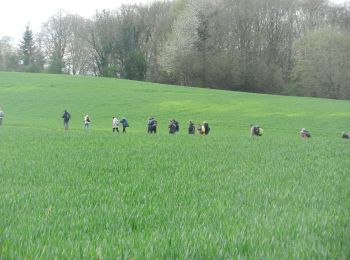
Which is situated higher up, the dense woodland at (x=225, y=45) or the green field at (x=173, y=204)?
the dense woodland at (x=225, y=45)

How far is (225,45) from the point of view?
89875mm

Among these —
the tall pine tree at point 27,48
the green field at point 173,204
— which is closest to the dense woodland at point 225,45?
the tall pine tree at point 27,48

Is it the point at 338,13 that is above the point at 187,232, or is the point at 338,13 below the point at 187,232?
above

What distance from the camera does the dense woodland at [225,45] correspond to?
2968 inches

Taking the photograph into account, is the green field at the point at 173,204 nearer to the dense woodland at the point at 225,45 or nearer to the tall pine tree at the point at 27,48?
the dense woodland at the point at 225,45

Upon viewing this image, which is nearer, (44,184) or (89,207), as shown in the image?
(89,207)

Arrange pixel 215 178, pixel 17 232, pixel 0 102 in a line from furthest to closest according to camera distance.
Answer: pixel 0 102
pixel 215 178
pixel 17 232

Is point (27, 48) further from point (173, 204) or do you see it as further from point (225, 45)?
point (173, 204)

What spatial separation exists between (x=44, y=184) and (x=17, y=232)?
4057 millimetres

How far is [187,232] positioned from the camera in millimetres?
5516

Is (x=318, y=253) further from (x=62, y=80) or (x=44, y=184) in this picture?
(x=62, y=80)

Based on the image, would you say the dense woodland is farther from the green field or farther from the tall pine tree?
the green field

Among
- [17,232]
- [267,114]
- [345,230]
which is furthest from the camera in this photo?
[267,114]

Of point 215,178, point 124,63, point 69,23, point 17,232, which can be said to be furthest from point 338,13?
point 17,232
